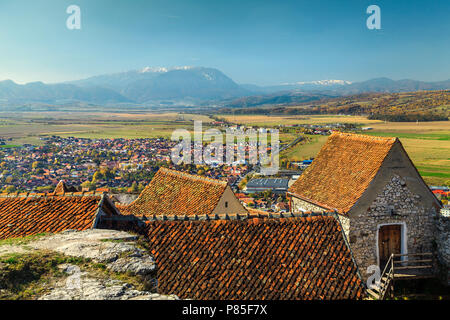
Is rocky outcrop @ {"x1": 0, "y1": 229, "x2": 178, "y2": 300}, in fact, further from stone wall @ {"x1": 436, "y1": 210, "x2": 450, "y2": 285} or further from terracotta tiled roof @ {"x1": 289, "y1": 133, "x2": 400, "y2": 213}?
stone wall @ {"x1": 436, "y1": 210, "x2": 450, "y2": 285}

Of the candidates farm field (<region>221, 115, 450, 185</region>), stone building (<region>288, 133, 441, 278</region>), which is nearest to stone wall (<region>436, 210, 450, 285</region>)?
stone building (<region>288, 133, 441, 278</region>)

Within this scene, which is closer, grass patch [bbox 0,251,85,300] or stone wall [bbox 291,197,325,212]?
grass patch [bbox 0,251,85,300]

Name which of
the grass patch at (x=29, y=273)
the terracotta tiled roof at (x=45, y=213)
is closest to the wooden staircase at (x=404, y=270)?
the terracotta tiled roof at (x=45, y=213)

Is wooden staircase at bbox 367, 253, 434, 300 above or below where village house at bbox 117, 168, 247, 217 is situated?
Answer: below

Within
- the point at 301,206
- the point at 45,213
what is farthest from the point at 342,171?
the point at 45,213

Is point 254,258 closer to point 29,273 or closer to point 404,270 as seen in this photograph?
point 29,273

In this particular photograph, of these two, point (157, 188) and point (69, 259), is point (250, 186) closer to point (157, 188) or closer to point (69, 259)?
point (157, 188)
